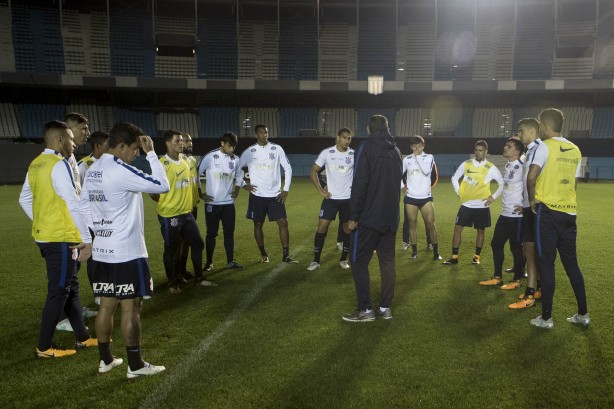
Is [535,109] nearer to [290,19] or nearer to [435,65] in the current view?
[435,65]

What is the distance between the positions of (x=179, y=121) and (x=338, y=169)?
2768 cm

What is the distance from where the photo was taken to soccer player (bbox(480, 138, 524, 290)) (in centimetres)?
620

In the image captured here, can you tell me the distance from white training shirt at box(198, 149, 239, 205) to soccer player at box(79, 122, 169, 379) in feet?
11.2

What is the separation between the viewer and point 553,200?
4516 millimetres

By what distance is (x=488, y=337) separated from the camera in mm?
4383

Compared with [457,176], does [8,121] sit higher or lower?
higher

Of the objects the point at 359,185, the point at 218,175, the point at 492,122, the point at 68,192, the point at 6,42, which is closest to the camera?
the point at 68,192

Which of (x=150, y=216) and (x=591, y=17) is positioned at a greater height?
(x=591, y=17)

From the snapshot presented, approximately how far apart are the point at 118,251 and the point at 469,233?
890cm

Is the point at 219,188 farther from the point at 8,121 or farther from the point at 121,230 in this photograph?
the point at 8,121

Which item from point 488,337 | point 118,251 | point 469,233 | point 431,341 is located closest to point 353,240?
point 431,341

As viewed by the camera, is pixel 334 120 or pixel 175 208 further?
pixel 334 120

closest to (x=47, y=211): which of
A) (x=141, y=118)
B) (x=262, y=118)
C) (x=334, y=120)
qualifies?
(x=262, y=118)

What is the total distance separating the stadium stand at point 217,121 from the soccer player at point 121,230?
1155 inches
